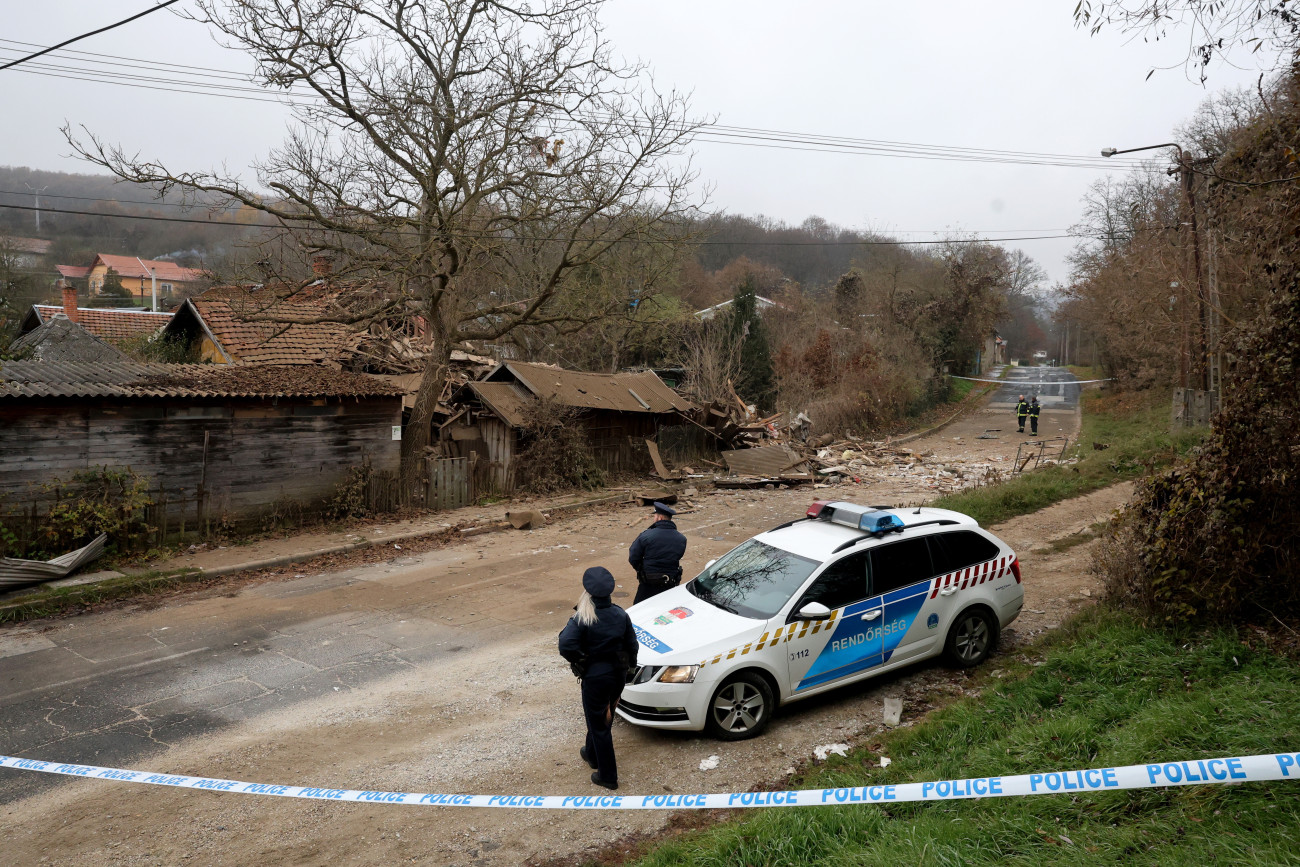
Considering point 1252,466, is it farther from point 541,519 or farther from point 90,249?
point 90,249

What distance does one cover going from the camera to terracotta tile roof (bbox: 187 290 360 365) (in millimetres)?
19594

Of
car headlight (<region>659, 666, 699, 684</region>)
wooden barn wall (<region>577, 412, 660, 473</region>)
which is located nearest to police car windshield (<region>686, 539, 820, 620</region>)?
car headlight (<region>659, 666, 699, 684</region>)

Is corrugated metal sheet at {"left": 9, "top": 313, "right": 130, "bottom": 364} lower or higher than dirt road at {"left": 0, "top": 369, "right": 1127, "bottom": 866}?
higher

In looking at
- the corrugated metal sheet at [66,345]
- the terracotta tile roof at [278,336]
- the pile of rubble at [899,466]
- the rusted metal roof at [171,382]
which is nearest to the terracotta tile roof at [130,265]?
the corrugated metal sheet at [66,345]

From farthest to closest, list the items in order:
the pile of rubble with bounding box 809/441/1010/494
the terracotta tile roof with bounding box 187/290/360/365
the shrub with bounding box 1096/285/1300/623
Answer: the pile of rubble with bounding box 809/441/1010/494 → the terracotta tile roof with bounding box 187/290/360/365 → the shrub with bounding box 1096/285/1300/623

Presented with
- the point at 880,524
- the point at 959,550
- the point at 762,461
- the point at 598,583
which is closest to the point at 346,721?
the point at 598,583

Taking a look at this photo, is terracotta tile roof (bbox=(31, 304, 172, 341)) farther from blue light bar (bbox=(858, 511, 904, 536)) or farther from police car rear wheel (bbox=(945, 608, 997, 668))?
police car rear wheel (bbox=(945, 608, 997, 668))

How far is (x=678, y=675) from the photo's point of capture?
5.85 metres

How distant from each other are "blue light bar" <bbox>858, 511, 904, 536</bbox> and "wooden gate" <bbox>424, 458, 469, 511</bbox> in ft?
37.9

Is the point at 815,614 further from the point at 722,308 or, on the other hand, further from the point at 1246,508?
the point at 722,308

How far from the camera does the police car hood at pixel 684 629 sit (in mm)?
5938

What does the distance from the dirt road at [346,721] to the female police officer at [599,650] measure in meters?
0.60

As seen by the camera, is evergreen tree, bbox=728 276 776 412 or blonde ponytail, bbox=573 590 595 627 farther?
evergreen tree, bbox=728 276 776 412

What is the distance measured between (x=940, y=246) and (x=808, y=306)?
11272mm
